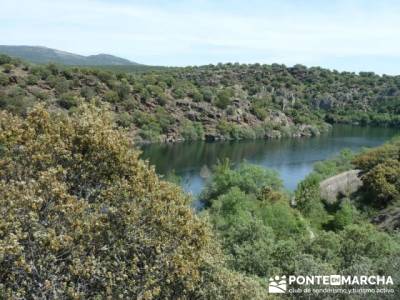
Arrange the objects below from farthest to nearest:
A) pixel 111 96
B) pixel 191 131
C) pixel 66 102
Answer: pixel 191 131, pixel 111 96, pixel 66 102

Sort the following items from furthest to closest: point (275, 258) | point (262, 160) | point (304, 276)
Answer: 1. point (262, 160)
2. point (275, 258)
3. point (304, 276)

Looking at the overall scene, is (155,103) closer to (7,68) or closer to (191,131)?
(191,131)

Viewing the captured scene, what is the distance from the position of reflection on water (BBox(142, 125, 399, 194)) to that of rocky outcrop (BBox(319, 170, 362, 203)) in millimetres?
21539

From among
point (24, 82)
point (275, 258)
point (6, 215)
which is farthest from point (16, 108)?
point (6, 215)

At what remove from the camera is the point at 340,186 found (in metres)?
57.1

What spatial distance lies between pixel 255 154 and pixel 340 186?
57.9 meters

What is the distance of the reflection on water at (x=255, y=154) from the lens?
88.7 metres

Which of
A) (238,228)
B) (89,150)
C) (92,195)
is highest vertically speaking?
(89,150)

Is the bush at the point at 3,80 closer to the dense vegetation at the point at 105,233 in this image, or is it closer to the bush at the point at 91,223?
the dense vegetation at the point at 105,233

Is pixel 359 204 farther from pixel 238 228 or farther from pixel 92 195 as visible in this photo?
pixel 92 195

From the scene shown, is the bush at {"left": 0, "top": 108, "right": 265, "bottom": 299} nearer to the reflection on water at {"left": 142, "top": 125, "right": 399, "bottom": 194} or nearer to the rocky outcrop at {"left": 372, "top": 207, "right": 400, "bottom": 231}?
the rocky outcrop at {"left": 372, "top": 207, "right": 400, "bottom": 231}

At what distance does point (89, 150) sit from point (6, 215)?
435 centimetres

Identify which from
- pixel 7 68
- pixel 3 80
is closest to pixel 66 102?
Answer: pixel 3 80

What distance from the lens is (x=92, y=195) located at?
17.0 m
